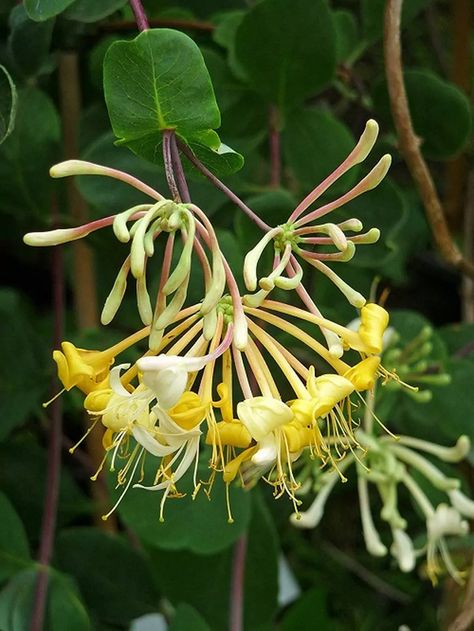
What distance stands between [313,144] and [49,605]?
40cm

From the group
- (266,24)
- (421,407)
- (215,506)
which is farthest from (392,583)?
(266,24)

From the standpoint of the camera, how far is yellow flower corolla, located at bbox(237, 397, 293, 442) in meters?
0.36

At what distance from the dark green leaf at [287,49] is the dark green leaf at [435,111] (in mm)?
79

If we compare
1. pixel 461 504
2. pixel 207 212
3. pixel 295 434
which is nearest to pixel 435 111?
pixel 207 212

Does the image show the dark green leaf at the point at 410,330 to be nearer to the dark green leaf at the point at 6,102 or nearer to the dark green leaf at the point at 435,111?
the dark green leaf at the point at 435,111

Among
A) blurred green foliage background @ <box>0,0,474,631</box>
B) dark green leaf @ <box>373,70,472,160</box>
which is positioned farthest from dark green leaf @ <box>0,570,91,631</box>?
dark green leaf @ <box>373,70,472,160</box>

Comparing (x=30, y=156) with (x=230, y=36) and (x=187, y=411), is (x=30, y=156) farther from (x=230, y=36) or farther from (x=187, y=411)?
(x=187, y=411)

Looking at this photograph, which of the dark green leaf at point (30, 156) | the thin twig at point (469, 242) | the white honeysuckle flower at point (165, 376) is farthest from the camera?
the thin twig at point (469, 242)

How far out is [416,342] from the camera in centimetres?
68

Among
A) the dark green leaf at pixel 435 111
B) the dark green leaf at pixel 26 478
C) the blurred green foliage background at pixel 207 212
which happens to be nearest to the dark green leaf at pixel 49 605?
the blurred green foliage background at pixel 207 212

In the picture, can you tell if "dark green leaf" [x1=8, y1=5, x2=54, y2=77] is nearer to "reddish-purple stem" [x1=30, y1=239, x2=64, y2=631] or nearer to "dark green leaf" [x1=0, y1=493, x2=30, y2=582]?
"reddish-purple stem" [x1=30, y1=239, x2=64, y2=631]

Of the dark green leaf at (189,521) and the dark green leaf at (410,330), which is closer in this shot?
the dark green leaf at (189,521)

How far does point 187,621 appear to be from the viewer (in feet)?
2.03

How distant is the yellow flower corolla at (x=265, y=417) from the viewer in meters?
0.36
